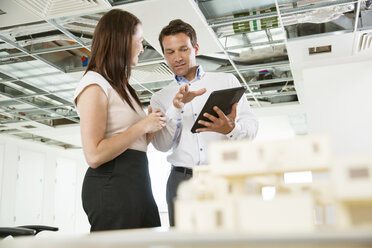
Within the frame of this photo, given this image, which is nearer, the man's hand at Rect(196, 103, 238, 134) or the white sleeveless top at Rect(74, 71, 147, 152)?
the white sleeveless top at Rect(74, 71, 147, 152)

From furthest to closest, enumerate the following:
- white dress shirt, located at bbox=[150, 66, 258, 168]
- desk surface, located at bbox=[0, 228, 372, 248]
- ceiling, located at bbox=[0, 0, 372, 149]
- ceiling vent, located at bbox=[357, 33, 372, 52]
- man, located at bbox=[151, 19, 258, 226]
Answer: ceiling vent, located at bbox=[357, 33, 372, 52] → ceiling, located at bbox=[0, 0, 372, 149] → white dress shirt, located at bbox=[150, 66, 258, 168] → man, located at bbox=[151, 19, 258, 226] → desk surface, located at bbox=[0, 228, 372, 248]

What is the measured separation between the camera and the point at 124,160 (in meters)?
1.23

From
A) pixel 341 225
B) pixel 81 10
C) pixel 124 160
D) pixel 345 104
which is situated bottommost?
pixel 341 225

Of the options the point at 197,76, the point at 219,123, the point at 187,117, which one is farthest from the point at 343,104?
the point at 219,123

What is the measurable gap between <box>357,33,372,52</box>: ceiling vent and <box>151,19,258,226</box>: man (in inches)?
129

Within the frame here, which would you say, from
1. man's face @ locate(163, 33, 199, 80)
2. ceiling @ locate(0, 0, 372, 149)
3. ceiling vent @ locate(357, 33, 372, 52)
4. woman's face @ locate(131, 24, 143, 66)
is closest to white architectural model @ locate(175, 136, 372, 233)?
woman's face @ locate(131, 24, 143, 66)

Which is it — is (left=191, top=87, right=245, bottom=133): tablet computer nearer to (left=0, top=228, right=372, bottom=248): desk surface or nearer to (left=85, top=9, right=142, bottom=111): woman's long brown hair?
(left=85, top=9, right=142, bottom=111): woman's long brown hair

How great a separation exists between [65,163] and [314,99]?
310 inches

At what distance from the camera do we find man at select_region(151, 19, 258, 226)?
1444 millimetres

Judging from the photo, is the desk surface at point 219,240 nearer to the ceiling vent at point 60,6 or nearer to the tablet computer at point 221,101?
the tablet computer at point 221,101

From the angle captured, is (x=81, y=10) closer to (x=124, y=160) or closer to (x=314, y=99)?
(x=124, y=160)

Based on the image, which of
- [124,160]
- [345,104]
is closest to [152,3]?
[124,160]

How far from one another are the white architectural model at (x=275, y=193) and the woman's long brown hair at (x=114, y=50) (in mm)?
708

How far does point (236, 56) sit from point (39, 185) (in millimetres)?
6817
